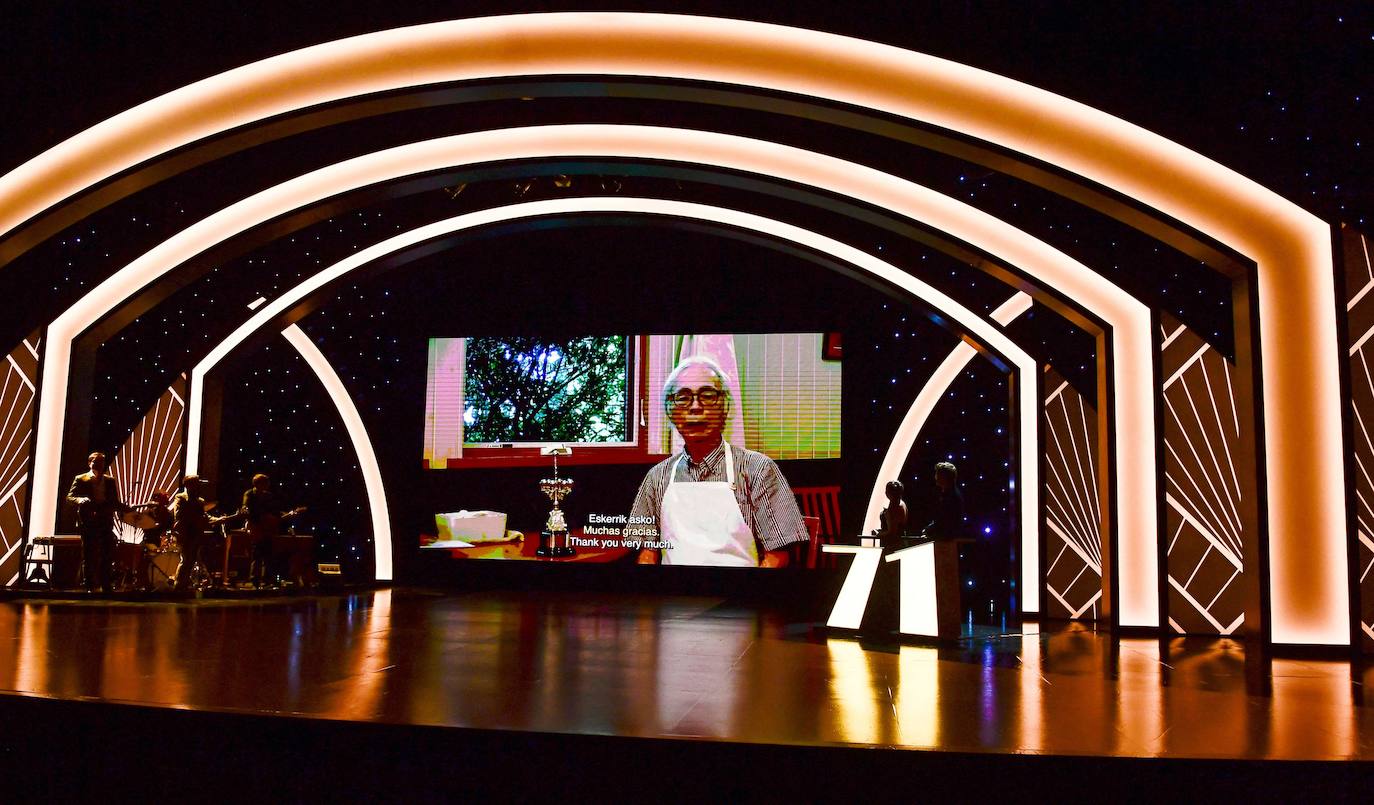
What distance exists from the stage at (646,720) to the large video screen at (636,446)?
663 centimetres

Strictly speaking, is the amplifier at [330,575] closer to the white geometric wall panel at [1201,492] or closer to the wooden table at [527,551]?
the wooden table at [527,551]

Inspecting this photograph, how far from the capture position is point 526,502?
13.9 meters

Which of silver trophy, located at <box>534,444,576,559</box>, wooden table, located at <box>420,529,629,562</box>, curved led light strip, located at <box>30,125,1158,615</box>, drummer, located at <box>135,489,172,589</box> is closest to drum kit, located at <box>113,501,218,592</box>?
drummer, located at <box>135,489,172,589</box>

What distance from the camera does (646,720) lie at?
392cm

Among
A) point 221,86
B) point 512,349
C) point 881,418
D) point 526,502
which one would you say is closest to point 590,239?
point 512,349

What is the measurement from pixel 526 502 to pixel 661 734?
10.5m

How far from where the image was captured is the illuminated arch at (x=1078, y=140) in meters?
6.05

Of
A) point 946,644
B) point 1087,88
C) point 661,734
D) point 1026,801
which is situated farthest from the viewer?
point 946,644

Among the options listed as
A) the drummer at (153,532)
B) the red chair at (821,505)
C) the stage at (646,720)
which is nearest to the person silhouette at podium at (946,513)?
the stage at (646,720)

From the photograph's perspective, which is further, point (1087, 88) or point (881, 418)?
point (881, 418)

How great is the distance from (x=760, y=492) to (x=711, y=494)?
2.16 ft

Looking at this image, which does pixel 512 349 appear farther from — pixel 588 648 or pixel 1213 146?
pixel 1213 146

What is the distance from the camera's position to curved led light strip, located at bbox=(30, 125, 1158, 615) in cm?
849

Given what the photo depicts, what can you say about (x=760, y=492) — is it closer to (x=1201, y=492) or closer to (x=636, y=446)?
(x=636, y=446)
